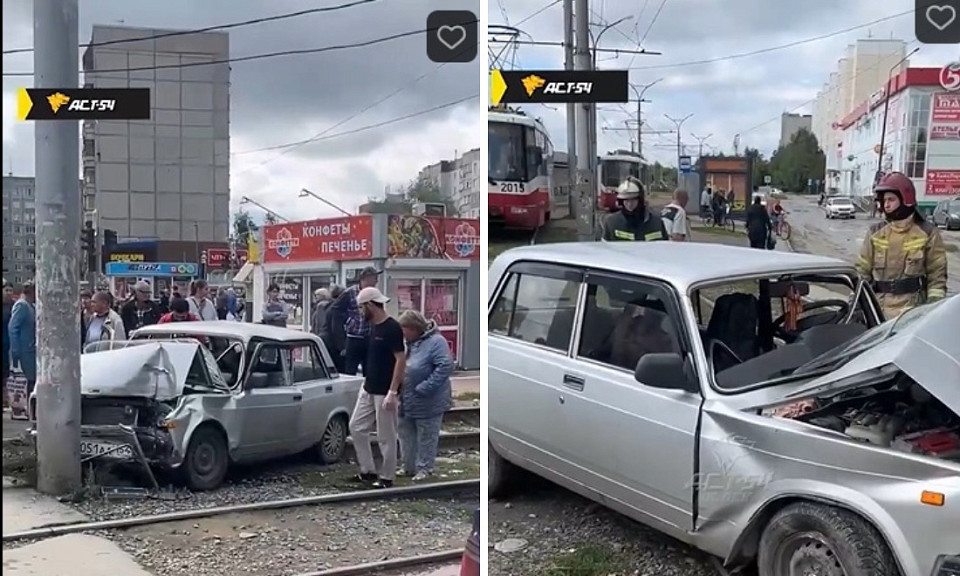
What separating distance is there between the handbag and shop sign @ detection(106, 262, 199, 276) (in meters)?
0.29

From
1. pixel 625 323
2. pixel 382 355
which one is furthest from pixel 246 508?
pixel 625 323

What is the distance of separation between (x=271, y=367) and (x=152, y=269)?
33cm

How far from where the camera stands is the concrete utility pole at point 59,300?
6.49 ft

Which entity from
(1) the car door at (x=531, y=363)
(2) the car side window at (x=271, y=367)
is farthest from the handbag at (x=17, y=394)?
(1) the car door at (x=531, y=363)

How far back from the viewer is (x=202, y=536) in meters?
2.06

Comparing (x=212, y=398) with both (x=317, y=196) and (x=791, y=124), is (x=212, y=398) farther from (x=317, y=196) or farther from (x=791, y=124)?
(x=791, y=124)

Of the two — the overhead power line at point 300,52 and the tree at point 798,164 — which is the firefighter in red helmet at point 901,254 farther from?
the overhead power line at point 300,52

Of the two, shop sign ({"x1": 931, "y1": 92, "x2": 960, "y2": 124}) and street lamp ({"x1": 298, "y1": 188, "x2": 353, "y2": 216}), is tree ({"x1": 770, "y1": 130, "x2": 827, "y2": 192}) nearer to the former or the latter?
shop sign ({"x1": 931, "y1": 92, "x2": 960, "y2": 124})

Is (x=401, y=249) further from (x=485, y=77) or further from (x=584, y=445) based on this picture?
(x=584, y=445)

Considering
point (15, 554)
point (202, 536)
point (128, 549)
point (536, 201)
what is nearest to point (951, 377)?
point (536, 201)

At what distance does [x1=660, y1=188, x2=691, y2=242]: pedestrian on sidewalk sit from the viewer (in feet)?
6.77

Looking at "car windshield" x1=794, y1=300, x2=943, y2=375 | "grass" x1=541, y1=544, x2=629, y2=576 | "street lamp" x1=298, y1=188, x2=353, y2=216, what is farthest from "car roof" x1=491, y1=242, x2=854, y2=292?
"grass" x1=541, y1=544, x2=629, y2=576

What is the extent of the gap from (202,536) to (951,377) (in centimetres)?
157

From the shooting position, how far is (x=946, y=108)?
6.35 feet
